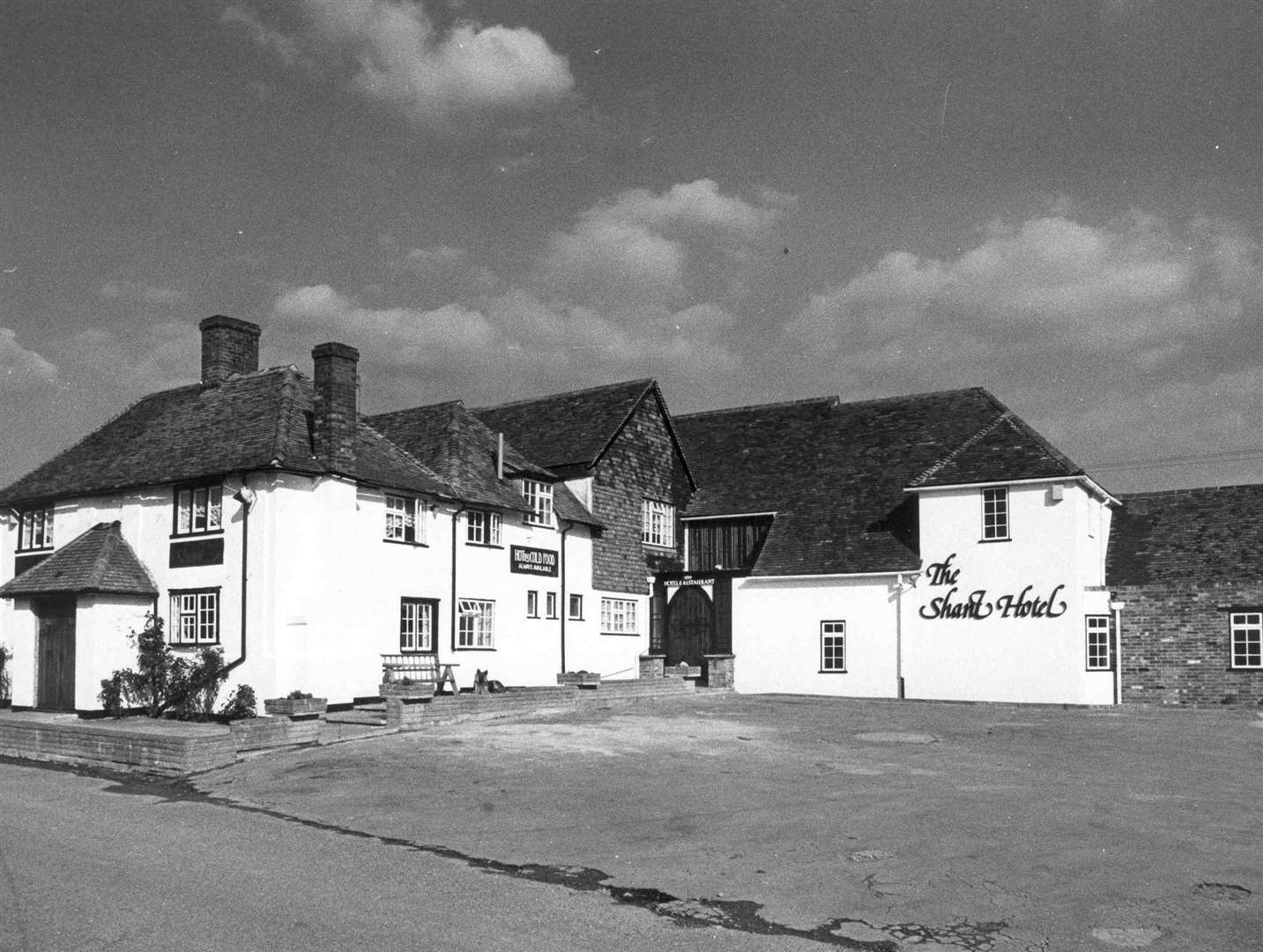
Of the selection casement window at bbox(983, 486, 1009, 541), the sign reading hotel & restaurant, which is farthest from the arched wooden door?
casement window at bbox(983, 486, 1009, 541)

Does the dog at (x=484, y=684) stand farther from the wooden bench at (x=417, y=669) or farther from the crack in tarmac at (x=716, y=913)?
the crack in tarmac at (x=716, y=913)

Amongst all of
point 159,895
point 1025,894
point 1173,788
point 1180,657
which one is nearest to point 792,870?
point 1025,894

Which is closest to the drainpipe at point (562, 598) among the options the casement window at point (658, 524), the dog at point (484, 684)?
the dog at point (484, 684)

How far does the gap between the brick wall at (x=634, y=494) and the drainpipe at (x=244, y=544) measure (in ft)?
39.3

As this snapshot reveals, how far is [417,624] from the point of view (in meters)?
29.7

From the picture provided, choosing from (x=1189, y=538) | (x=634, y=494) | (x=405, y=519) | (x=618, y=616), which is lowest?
(x=618, y=616)

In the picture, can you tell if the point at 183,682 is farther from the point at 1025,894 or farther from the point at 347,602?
the point at 1025,894

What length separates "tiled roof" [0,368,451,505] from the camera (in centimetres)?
2742

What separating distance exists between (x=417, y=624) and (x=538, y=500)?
6233 millimetres

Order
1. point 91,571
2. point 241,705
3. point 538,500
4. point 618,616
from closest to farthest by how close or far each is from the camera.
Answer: point 241,705 < point 91,571 < point 538,500 < point 618,616

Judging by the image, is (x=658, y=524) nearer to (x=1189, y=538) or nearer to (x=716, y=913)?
(x=1189, y=538)

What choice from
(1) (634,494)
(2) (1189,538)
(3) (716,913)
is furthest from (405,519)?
(2) (1189,538)

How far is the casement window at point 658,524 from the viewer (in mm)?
39219

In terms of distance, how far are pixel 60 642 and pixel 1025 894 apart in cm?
2366
